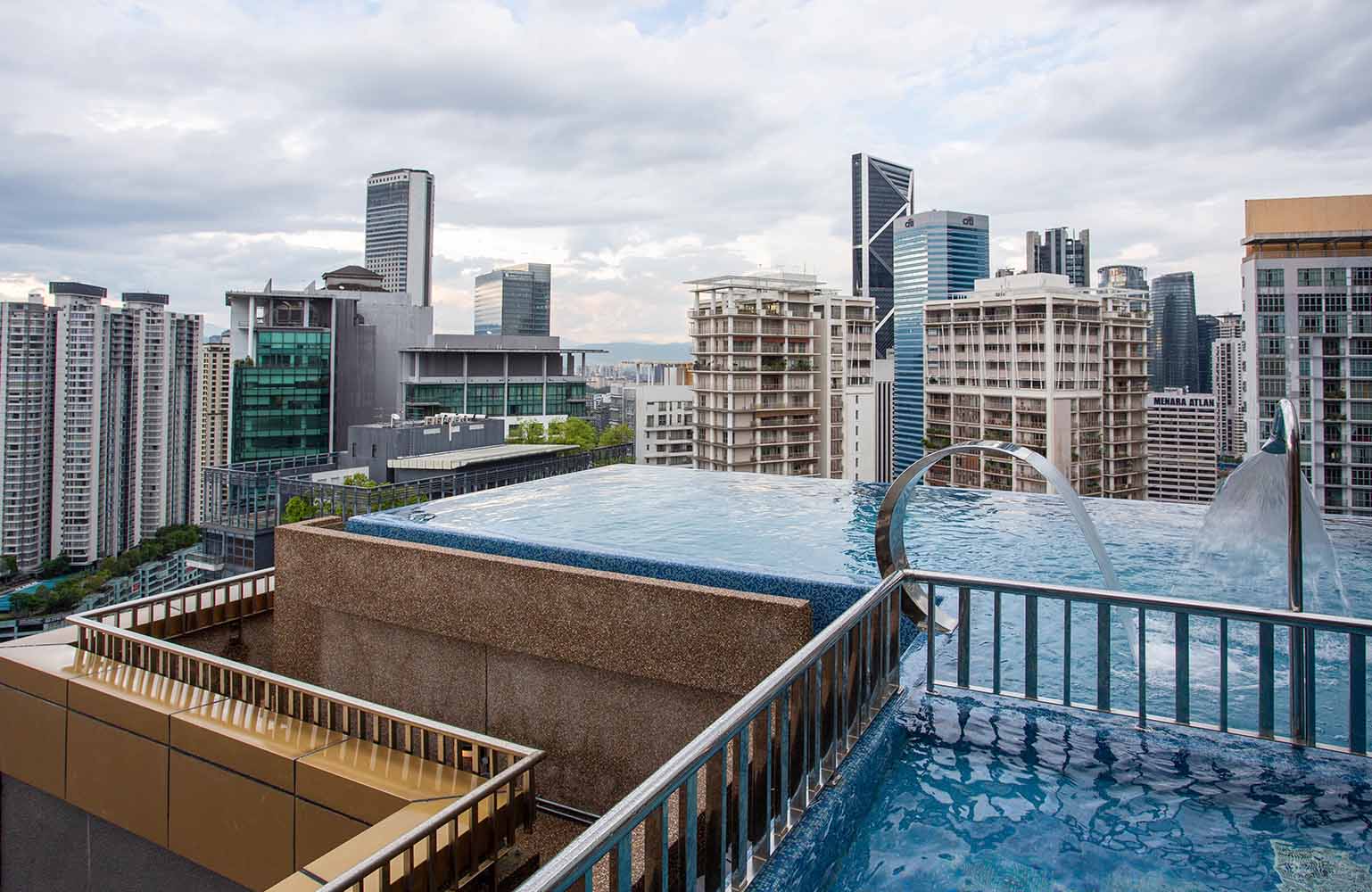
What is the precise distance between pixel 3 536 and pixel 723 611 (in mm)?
30222

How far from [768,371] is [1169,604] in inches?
1522

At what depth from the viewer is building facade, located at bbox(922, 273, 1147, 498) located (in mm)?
38250

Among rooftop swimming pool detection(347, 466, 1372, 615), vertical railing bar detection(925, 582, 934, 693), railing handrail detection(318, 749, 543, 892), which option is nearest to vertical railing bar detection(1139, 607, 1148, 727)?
vertical railing bar detection(925, 582, 934, 693)

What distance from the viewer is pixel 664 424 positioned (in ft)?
176

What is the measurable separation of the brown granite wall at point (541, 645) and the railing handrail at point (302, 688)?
1.24ft

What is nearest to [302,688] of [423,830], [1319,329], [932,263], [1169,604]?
[423,830]

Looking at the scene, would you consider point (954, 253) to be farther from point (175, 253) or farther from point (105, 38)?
point (105, 38)

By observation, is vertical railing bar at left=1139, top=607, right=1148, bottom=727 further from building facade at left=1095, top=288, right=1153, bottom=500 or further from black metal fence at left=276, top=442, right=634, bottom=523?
building facade at left=1095, top=288, right=1153, bottom=500

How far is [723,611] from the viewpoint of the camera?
12.6 ft

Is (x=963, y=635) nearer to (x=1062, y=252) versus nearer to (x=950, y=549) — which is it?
(x=950, y=549)

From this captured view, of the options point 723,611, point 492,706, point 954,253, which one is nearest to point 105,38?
point 492,706

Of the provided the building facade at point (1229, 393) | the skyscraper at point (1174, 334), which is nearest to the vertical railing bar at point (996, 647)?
the building facade at point (1229, 393)

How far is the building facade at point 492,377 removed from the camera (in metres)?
56.0

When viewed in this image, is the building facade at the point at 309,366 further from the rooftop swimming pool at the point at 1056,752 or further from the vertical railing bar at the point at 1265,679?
the vertical railing bar at the point at 1265,679
